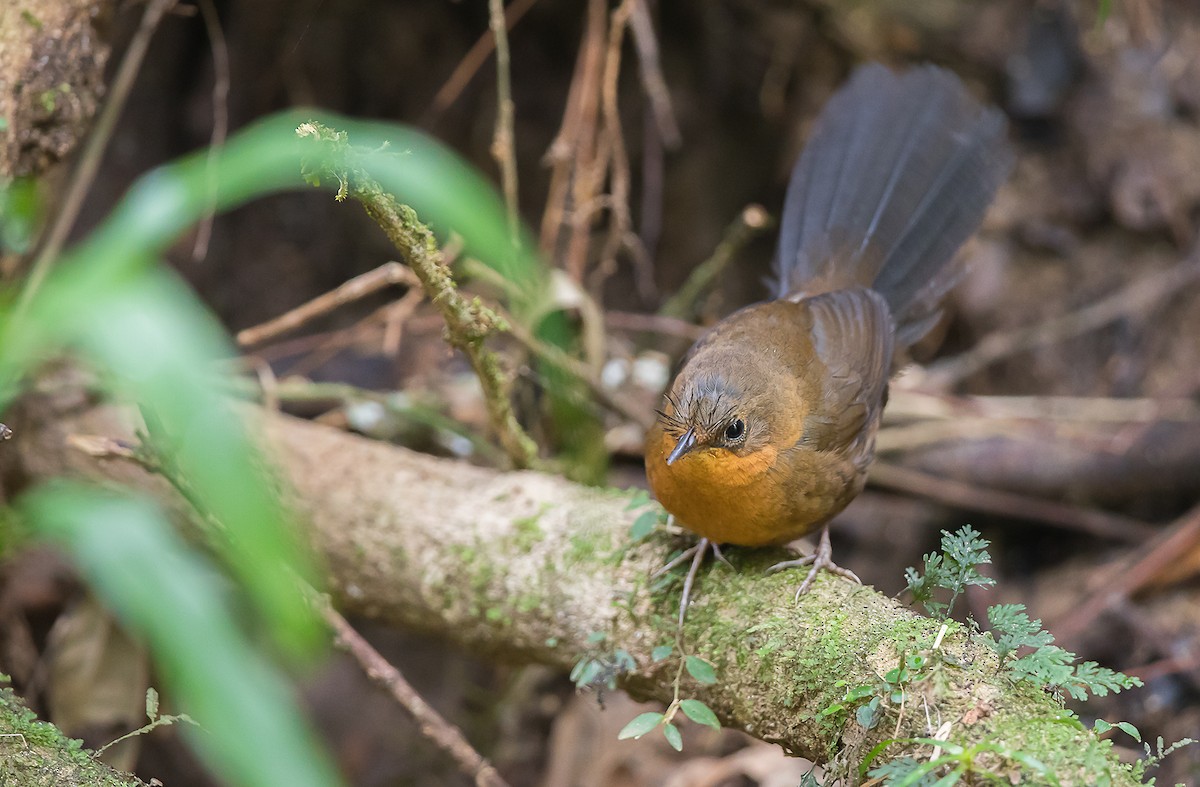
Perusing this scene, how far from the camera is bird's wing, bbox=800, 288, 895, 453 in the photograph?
2.59 meters

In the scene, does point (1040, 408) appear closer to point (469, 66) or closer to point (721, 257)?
point (721, 257)

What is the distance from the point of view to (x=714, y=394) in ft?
8.13

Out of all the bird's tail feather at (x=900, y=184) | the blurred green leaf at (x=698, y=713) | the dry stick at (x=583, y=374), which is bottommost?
the blurred green leaf at (x=698, y=713)

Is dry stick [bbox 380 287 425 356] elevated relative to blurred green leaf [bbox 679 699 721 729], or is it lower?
elevated

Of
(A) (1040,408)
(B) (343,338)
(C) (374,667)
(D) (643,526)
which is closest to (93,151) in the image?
(B) (343,338)

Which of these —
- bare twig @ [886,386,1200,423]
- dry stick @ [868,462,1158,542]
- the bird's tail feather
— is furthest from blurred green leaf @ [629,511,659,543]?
bare twig @ [886,386,1200,423]

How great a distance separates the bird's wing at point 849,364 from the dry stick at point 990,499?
3.87 feet

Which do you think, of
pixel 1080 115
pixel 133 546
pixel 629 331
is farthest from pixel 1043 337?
pixel 133 546

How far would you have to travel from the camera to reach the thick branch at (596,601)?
1811 mm

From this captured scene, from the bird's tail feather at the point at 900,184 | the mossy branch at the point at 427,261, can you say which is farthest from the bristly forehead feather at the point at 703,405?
the bird's tail feather at the point at 900,184

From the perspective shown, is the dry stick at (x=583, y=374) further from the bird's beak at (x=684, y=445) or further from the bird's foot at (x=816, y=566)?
the bird's foot at (x=816, y=566)

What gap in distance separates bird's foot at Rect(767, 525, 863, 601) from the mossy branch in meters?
0.85

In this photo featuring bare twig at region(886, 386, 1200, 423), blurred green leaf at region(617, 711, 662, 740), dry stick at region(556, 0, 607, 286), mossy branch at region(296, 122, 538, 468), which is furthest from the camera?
bare twig at region(886, 386, 1200, 423)

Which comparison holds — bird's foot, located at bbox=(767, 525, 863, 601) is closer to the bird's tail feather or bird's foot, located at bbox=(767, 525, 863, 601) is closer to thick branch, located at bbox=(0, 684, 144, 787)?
the bird's tail feather
